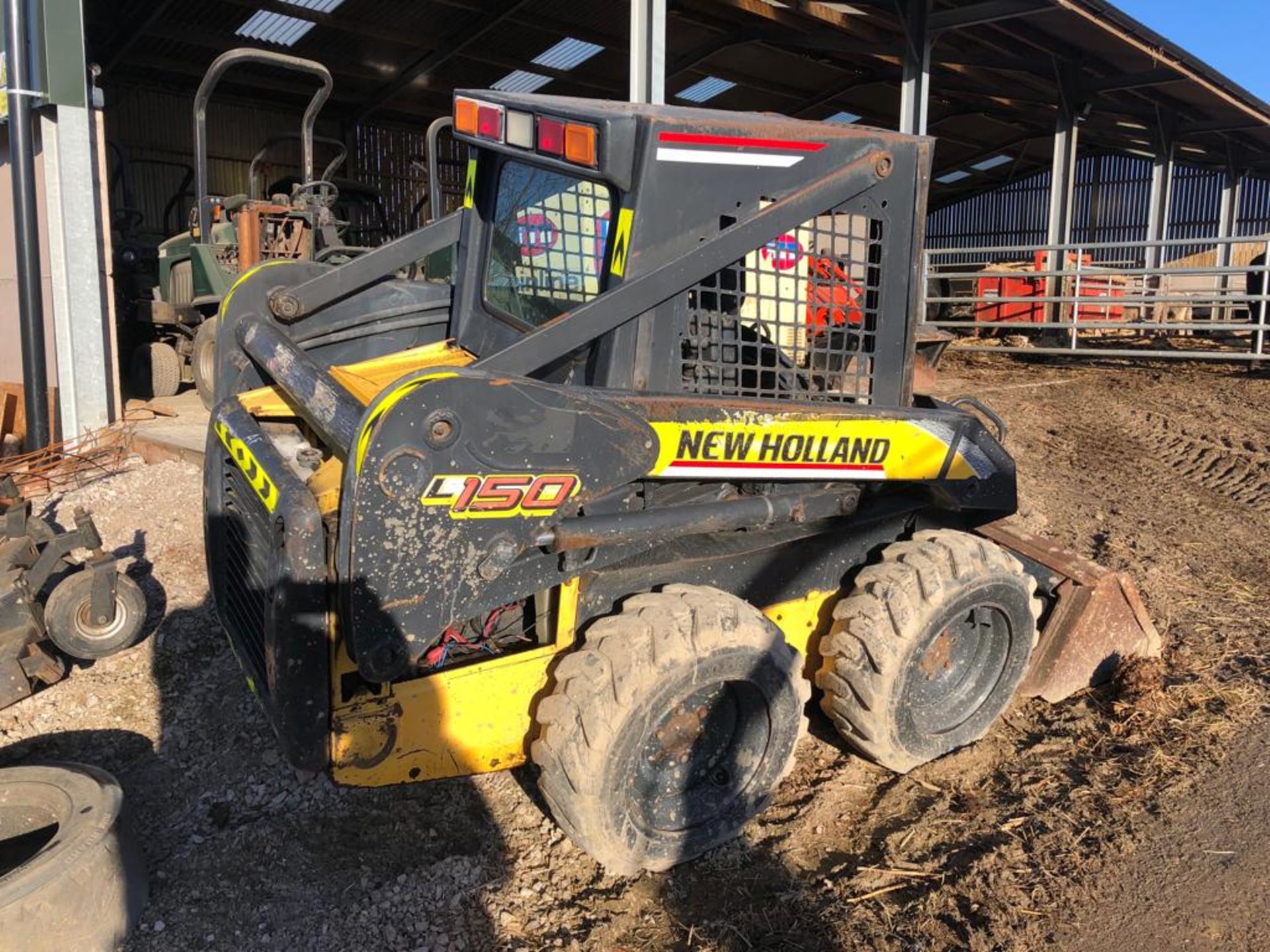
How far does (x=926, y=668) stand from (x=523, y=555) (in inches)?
68.8

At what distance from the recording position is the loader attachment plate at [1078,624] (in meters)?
4.14

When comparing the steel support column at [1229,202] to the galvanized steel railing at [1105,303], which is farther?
the steel support column at [1229,202]

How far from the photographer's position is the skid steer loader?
2604mm

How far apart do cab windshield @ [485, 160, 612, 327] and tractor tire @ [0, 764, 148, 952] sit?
2.00 meters

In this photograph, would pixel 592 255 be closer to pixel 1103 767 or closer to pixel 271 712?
pixel 271 712

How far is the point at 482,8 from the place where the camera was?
46.7 feet

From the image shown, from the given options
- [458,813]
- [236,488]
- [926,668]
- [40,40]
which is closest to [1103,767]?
[926,668]

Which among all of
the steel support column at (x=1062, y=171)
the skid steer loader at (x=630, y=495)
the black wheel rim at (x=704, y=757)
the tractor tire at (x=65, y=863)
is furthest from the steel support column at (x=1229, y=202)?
→ the tractor tire at (x=65, y=863)

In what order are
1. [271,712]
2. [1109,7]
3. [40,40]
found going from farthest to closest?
1. [1109,7]
2. [40,40]
3. [271,712]

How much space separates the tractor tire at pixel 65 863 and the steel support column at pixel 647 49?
22.9ft

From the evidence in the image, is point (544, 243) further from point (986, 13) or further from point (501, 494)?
point (986, 13)

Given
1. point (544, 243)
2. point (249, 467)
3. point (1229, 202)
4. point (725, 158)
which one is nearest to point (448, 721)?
point (249, 467)

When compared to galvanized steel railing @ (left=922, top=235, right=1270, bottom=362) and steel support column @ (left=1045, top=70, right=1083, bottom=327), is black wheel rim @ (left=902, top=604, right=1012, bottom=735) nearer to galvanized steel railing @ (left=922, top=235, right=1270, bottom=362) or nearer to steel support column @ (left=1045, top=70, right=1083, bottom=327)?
galvanized steel railing @ (left=922, top=235, right=1270, bottom=362)

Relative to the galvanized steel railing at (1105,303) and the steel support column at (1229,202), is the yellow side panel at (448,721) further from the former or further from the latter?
the steel support column at (1229,202)
